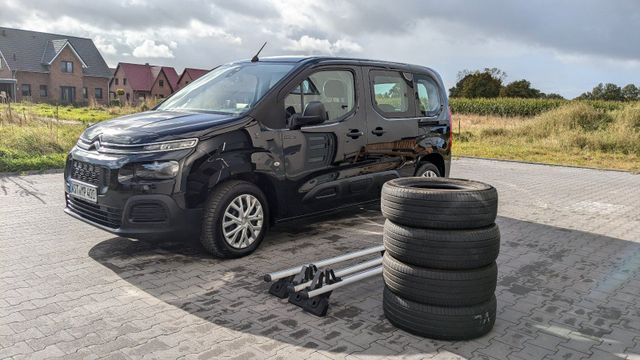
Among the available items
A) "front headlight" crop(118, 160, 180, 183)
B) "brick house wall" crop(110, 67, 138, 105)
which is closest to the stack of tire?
"front headlight" crop(118, 160, 180, 183)

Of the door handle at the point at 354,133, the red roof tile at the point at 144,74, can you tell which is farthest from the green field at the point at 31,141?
the red roof tile at the point at 144,74

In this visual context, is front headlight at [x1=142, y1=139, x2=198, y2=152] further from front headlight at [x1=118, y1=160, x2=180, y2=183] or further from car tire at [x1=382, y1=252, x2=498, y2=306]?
car tire at [x1=382, y1=252, x2=498, y2=306]

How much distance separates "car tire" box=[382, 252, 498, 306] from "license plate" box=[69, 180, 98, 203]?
288 cm

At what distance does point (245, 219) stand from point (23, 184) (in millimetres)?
6018

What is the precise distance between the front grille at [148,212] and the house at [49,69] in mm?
55063

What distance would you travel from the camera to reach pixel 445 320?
11.0 ft

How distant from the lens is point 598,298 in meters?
4.30

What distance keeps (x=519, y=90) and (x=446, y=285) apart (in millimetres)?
72000

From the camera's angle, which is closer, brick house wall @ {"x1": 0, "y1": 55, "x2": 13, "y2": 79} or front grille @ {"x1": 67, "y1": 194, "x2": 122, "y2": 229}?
front grille @ {"x1": 67, "y1": 194, "x2": 122, "y2": 229}

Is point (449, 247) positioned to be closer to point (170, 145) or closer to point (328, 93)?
point (170, 145)

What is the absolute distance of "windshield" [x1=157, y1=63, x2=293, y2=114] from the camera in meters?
5.32

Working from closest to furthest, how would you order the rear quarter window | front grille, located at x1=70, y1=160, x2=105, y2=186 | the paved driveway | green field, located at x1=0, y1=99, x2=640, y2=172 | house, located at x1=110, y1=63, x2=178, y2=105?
the paved driveway → front grille, located at x1=70, y1=160, x2=105, y2=186 → the rear quarter window → green field, located at x1=0, y1=99, x2=640, y2=172 → house, located at x1=110, y1=63, x2=178, y2=105

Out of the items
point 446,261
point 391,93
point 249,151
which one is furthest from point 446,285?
point 391,93

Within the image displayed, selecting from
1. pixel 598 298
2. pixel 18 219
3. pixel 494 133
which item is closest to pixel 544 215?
pixel 598 298
